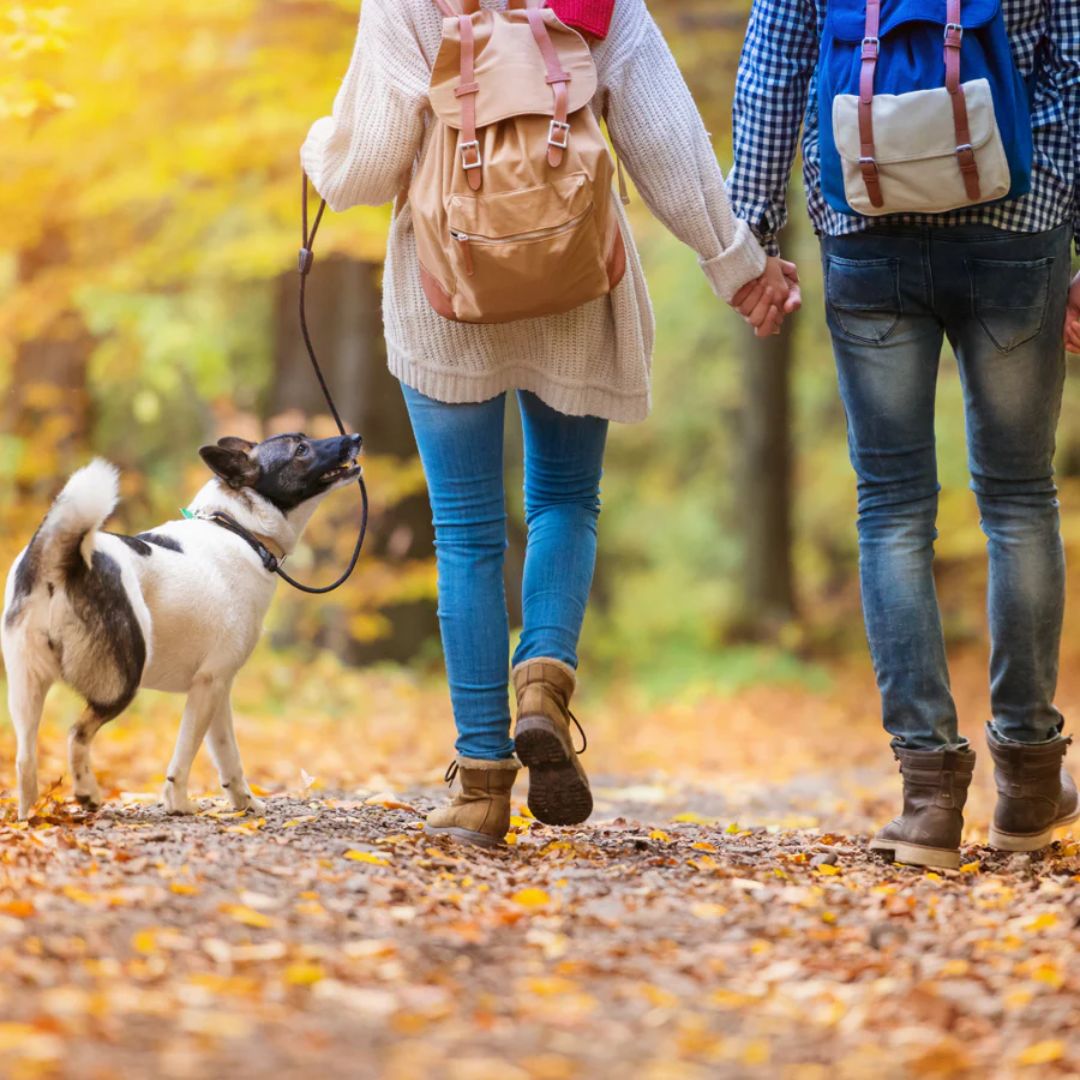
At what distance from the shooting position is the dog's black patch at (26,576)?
4078 millimetres

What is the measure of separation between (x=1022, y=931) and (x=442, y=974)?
50.1 inches

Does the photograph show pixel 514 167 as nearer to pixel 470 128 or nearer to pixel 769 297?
pixel 470 128

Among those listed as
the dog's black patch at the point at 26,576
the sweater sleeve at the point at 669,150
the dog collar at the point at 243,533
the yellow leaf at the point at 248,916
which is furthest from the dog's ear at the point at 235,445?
the yellow leaf at the point at 248,916

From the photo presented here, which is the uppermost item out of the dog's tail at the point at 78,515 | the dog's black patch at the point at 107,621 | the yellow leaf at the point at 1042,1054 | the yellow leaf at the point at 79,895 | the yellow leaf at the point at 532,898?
the dog's tail at the point at 78,515

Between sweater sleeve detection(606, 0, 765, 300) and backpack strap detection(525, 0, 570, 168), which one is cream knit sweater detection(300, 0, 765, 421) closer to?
sweater sleeve detection(606, 0, 765, 300)

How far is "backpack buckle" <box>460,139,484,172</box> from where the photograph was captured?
345cm

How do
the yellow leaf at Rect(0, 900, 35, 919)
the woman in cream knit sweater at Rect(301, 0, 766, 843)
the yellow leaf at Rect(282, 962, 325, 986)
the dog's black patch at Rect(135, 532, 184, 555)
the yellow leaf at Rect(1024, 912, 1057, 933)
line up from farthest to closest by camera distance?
the dog's black patch at Rect(135, 532, 184, 555) < the woman in cream knit sweater at Rect(301, 0, 766, 843) < the yellow leaf at Rect(1024, 912, 1057, 933) < the yellow leaf at Rect(0, 900, 35, 919) < the yellow leaf at Rect(282, 962, 325, 986)

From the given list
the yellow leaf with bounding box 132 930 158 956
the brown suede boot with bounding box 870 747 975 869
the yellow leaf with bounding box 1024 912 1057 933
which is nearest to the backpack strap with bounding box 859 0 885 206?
the brown suede boot with bounding box 870 747 975 869

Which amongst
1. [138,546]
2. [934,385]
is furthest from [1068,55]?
[138,546]

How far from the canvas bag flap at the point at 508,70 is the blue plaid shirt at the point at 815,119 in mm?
576

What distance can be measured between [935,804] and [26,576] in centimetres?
254

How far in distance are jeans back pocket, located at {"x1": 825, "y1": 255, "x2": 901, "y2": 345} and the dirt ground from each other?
140 centimetres

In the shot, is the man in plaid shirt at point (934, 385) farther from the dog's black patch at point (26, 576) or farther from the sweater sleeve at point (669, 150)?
the dog's black patch at point (26, 576)

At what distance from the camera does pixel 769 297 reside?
13.4 ft
